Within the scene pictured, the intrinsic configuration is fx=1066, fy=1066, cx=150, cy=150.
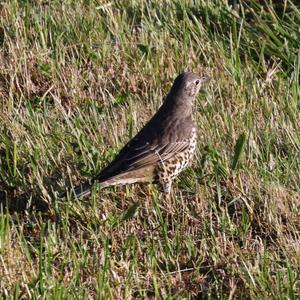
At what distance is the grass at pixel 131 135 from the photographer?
240 inches

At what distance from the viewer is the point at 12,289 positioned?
228 inches

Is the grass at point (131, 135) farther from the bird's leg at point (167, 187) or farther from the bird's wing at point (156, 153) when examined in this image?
the bird's wing at point (156, 153)

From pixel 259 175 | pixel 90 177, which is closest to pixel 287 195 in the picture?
pixel 259 175

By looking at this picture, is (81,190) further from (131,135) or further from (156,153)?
(131,135)

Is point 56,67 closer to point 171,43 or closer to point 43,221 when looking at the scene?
point 171,43

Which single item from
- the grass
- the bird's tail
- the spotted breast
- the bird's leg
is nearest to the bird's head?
the grass

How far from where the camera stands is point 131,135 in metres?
7.80

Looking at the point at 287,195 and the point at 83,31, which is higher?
the point at 83,31

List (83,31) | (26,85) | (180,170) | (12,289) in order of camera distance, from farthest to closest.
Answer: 1. (83,31)
2. (26,85)
3. (180,170)
4. (12,289)

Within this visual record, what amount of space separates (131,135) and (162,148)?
0.41 m

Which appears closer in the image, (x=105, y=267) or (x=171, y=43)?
(x=105, y=267)

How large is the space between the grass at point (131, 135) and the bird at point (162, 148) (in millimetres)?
108

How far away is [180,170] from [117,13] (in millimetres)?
2757

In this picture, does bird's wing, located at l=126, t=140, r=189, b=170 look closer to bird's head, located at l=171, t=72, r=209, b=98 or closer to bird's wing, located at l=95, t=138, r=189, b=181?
bird's wing, located at l=95, t=138, r=189, b=181
